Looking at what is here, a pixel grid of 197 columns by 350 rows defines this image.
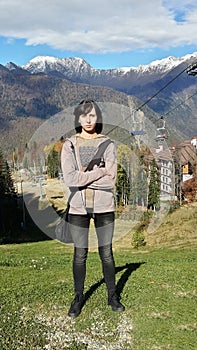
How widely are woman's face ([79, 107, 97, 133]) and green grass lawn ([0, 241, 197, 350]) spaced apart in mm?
3188

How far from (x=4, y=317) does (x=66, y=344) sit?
57.7 inches

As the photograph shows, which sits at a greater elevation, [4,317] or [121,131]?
[121,131]

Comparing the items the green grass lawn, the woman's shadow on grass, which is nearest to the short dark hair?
the green grass lawn

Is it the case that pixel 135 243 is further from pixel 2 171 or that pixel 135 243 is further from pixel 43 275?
pixel 2 171

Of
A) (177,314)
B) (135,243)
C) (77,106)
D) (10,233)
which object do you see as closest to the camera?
(77,106)

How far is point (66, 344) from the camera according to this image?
564 cm

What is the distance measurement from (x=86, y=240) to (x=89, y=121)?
1.93m

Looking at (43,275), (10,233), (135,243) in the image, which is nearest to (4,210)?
(10,233)

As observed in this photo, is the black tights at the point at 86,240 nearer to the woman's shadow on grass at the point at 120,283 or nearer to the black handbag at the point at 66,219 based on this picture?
the black handbag at the point at 66,219

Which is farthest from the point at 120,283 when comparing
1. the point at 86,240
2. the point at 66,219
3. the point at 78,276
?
the point at 66,219

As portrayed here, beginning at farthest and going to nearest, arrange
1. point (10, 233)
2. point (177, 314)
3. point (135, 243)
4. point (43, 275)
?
point (10, 233) → point (135, 243) → point (43, 275) → point (177, 314)

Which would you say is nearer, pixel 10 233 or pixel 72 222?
pixel 72 222

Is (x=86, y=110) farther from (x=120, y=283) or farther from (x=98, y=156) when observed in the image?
(x=120, y=283)

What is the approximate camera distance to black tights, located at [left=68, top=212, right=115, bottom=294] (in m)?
5.95
